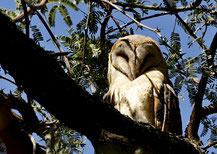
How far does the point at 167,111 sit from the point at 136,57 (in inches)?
29.0

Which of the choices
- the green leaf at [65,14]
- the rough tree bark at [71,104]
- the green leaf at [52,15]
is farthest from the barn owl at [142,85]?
the rough tree bark at [71,104]

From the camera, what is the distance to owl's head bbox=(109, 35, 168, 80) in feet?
12.6

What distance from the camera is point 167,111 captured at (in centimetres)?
358

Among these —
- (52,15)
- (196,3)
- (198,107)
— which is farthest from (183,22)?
(52,15)

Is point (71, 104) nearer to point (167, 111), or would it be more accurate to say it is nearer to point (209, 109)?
point (167, 111)

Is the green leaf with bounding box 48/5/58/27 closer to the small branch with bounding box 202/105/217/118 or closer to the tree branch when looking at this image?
the tree branch

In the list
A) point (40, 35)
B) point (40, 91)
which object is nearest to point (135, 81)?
point (40, 35)

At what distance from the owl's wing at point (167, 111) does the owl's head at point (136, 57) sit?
336mm

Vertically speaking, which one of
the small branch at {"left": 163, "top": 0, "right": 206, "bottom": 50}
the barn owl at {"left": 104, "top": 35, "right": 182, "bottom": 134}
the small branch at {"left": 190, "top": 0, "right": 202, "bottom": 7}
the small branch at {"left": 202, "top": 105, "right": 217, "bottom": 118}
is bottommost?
the small branch at {"left": 202, "top": 105, "right": 217, "bottom": 118}

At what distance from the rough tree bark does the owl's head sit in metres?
1.61

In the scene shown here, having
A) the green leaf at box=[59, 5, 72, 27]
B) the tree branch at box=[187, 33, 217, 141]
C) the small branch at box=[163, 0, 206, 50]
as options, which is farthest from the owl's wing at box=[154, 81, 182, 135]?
the green leaf at box=[59, 5, 72, 27]

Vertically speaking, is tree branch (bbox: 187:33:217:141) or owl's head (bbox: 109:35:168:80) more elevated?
owl's head (bbox: 109:35:168:80)

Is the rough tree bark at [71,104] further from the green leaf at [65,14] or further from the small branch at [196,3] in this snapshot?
the green leaf at [65,14]

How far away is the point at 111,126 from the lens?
2016 mm
